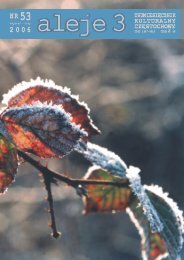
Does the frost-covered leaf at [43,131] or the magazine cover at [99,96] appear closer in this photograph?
the frost-covered leaf at [43,131]

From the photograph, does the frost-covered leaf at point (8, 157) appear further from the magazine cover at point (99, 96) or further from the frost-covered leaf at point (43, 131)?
the magazine cover at point (99, 96)

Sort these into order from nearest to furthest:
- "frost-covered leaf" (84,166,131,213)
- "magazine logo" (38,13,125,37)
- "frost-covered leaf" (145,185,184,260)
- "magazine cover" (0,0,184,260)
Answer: "frost-covered leaf" (145,185,184,260), "frost-covered leaf" (84,166,131,213), "magazine logo" (38,13,125,37), "magazine cover" (0,0,184,260)

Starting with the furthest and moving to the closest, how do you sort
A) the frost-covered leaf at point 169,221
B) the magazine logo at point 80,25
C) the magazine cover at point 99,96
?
the magazine cover at point 99,96, the magazine logo at point 80,25, the frost-covered leaf at point 169,221

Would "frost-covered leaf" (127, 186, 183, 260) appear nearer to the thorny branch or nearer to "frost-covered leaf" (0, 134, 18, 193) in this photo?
the thorny branch

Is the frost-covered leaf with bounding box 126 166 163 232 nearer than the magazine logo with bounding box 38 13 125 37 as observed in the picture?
Yes

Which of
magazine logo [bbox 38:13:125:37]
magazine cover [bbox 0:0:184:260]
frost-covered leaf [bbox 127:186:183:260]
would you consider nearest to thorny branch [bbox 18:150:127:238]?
frost-covered leaf [bbox 127:186:183:260]

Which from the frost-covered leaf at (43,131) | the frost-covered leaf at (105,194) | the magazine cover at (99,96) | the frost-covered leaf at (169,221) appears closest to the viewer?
the frost-covered leaf at (43,131)

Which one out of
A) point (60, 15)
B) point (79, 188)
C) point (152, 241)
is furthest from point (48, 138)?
point (60, 15)

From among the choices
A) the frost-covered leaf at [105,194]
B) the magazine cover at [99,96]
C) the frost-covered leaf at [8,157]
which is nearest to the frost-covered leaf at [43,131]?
the frost-covered leaf at [8,157]
